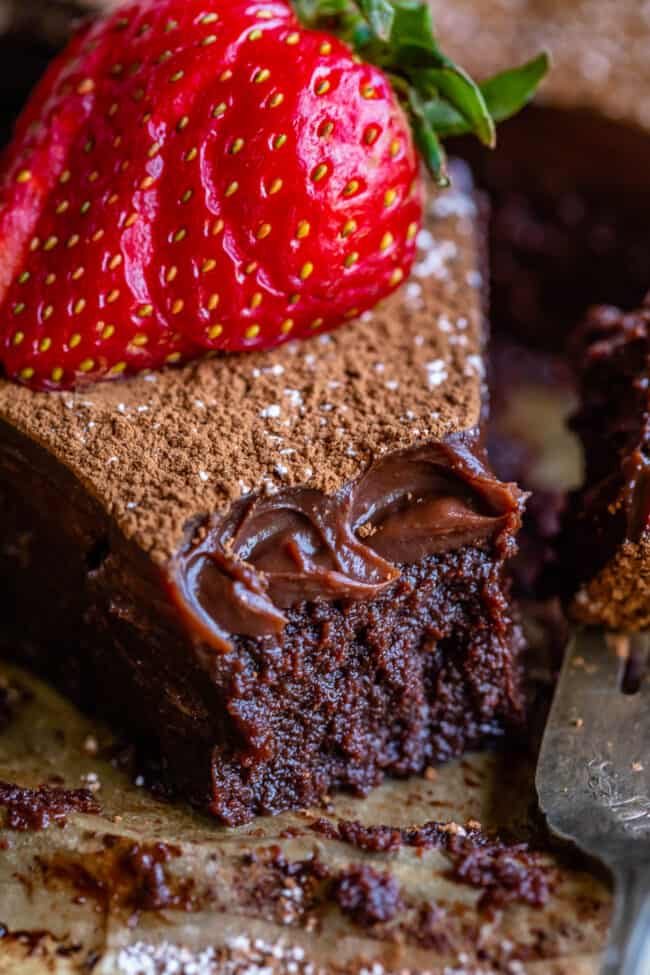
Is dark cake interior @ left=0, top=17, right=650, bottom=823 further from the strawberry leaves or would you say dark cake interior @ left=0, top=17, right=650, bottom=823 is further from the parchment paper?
the strawberry leaves

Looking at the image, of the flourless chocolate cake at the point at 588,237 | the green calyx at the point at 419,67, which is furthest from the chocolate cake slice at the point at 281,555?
the green calyx at the point at 419,67

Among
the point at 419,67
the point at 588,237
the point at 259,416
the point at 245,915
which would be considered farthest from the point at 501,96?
the point at 245,915

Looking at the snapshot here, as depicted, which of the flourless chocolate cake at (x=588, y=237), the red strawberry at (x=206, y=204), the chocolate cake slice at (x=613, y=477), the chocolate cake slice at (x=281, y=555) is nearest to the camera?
the chocolate cake slice at (x=281, y=555)

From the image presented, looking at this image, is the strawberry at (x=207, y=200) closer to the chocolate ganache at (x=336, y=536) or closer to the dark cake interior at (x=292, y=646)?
the dark cake interior at (x=292, y=646)

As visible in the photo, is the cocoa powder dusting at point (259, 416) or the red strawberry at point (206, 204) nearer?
the cocoa powder dusting at point (259, 416)

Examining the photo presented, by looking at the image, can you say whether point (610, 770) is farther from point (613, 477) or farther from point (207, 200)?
point (207, 200)

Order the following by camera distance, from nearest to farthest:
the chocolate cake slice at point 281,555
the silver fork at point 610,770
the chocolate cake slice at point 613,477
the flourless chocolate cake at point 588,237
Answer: the silver fork at point 610,770 < the chocolate cake slice at point 281,555 < the chocolate cake slice at point 613,477 < the flourless chocolate cake at point 588,237

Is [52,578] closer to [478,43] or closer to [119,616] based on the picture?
[119,616]
